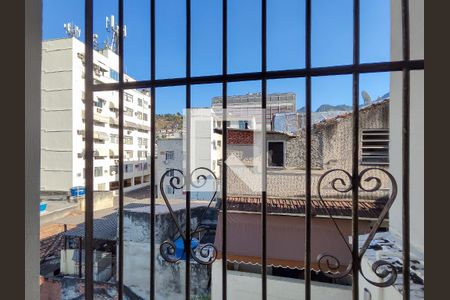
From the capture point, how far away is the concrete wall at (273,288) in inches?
139

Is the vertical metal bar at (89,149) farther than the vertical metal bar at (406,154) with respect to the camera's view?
Yes

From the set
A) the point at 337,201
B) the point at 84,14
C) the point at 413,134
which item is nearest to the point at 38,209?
the point at 84,14

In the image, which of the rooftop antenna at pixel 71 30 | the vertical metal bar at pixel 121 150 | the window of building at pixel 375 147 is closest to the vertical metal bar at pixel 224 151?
the vertical metal bar at pixel 121 150

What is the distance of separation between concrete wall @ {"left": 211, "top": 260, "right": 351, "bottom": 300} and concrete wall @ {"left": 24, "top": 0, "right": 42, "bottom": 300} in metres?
3.10

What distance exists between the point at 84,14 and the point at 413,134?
5.16 feet

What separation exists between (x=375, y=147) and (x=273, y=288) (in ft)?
9.13

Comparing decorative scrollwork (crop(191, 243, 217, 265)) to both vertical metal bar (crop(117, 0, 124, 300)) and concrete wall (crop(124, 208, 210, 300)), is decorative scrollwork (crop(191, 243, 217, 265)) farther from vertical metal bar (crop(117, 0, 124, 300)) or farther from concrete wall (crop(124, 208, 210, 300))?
concrete wall (crop(124, 208, 210, 300))

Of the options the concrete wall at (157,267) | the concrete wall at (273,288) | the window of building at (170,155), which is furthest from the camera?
the concrete wall at (157,267)

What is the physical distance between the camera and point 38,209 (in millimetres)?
729

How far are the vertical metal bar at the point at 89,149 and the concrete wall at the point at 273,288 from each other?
285cm

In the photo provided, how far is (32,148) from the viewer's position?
2.33 feet

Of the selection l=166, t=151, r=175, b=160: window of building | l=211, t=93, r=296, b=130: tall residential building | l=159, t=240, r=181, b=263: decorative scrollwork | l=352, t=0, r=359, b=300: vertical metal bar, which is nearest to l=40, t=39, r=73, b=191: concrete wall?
l=166, t=151, r=175, b=160: window of building

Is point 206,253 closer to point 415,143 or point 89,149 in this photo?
point 89,149

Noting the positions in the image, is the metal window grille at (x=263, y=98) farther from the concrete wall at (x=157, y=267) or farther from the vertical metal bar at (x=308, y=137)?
the concrete wall at (x=157, y=267)
